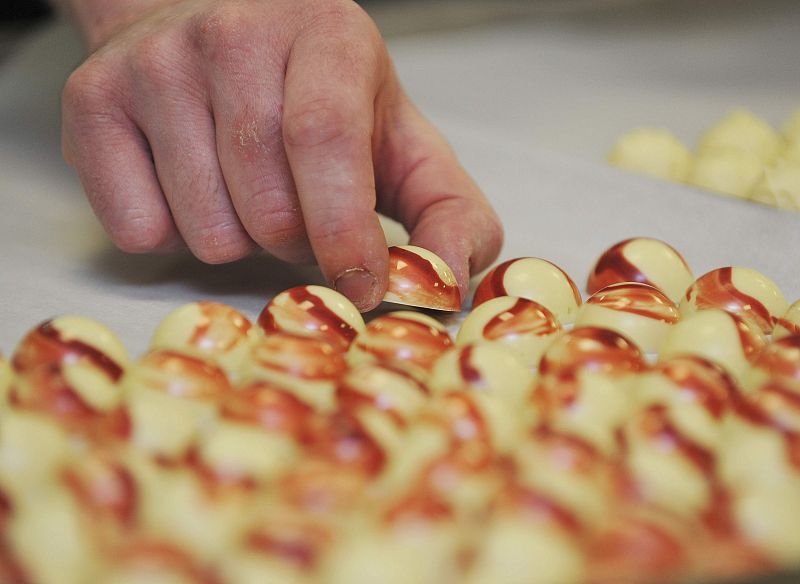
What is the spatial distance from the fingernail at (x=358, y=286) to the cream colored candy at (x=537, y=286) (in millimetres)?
81

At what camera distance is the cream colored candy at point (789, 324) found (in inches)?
22.2

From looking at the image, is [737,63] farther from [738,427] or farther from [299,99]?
[738,427]

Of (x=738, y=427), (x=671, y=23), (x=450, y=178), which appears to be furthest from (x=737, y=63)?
(x=738, y=427)

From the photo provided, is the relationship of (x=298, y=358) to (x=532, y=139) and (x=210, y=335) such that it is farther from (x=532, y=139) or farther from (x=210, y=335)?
(x=532, y=139)

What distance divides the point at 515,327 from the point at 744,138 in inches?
23.1

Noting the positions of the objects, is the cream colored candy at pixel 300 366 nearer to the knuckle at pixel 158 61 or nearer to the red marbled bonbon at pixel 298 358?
the red marbled bonbon at pixel 298 358

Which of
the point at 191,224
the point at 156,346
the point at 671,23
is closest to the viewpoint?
the point at 156,346

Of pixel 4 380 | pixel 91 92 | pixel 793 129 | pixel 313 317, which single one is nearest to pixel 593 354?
pixel 313 317

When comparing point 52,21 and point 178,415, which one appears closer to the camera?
point 178,415

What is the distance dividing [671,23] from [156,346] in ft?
3.76

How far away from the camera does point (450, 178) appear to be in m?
0.75

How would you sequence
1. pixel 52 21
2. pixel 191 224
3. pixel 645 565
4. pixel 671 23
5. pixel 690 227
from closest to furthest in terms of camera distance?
pixel 645 565, pixel 191 224, pixel 690 227, pixel 52 21, pixel 671 23

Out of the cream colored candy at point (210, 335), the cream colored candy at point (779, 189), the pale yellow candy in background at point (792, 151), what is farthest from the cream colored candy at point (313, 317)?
the pale yellow candy in background at point (792, 151)

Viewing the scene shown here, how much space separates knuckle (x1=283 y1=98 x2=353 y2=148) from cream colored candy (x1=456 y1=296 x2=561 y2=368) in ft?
0.46
